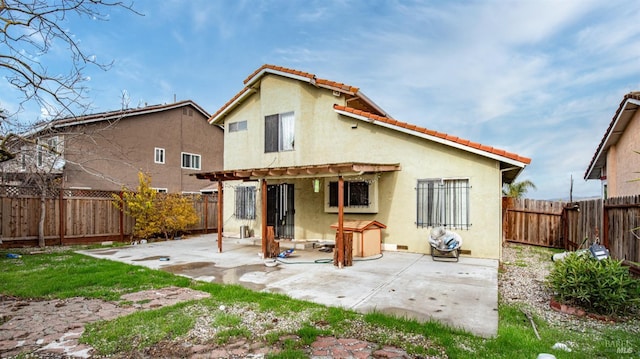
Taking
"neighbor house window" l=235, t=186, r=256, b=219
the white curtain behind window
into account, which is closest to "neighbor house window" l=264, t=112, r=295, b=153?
the white curtain behind window

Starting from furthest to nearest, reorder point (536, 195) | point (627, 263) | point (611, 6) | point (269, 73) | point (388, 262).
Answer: point (536, 195) < point (269, 73) < point (388, 262) < point (611, 6) < point (627, 263)

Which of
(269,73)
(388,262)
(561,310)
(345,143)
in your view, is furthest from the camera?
(269,73)

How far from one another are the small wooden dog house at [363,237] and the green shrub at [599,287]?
487 cm

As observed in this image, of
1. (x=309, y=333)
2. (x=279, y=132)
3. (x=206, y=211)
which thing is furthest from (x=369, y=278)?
(x=206, y=211)

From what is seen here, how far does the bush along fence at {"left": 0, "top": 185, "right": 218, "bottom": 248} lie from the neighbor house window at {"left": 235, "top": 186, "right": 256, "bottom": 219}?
4908 mm

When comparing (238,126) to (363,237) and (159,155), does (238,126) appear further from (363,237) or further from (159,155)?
(159,155)

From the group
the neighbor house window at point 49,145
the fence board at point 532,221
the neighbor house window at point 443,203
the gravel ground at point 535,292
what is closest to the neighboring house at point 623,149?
the fence board at point 532,221

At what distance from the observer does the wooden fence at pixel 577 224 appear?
6.61 m

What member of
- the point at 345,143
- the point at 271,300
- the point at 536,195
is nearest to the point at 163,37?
the point at 345,143

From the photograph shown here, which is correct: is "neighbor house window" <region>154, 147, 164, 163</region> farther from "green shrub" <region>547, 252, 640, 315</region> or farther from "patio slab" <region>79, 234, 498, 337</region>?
"green shrub" <region>547, 252, 640, 315</region>

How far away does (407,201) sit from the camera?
10320mm

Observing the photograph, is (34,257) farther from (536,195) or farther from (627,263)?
(536,195)

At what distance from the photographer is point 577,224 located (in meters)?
11.0

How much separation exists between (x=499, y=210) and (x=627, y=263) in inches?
115
